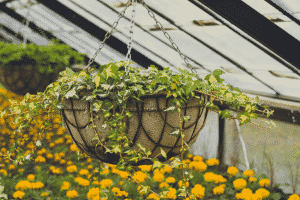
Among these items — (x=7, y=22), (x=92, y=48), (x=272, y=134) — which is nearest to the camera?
(x=272, y=134)

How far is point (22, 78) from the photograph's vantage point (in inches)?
91.7

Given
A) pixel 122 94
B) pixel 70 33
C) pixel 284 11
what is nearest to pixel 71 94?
pixel 122 94

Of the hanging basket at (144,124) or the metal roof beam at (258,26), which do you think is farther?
the metal roof beam at (258,26)

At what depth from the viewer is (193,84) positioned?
795 mm

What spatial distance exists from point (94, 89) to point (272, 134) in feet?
8.76

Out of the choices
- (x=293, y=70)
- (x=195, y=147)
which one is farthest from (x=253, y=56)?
(x=195, y=147)

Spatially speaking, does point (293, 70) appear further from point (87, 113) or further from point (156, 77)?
point (87, 113)

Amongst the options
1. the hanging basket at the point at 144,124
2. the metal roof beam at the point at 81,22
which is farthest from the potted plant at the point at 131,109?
the metal roof beam at the point at 81,22

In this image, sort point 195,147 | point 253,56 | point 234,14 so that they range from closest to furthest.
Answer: point 234,14
point 253,56
point 195,147

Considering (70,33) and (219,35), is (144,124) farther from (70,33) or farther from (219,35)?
(70,33)

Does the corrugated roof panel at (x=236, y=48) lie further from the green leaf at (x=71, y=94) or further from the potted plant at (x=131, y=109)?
the green leaf at (x=71, y=94)

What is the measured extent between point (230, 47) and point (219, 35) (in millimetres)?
147

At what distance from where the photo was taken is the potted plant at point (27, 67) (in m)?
2.31

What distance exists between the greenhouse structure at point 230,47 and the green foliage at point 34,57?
57cm
